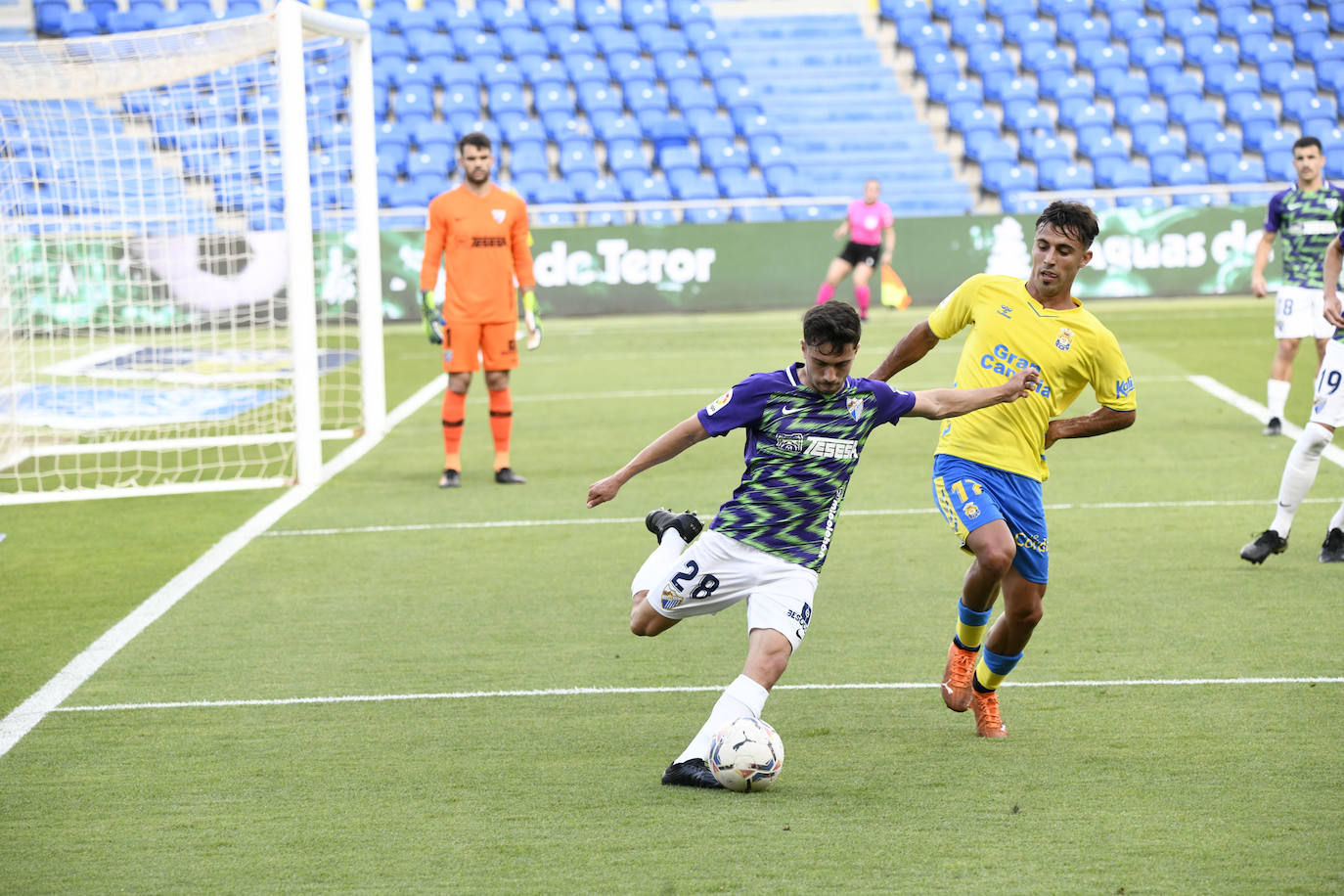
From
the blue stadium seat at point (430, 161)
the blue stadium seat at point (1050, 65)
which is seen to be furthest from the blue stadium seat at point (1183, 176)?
the blue stadium seat at point (430, 161)

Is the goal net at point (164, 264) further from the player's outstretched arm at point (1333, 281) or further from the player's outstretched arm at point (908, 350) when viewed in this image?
the player's outstretched arm at point (1333, 281)

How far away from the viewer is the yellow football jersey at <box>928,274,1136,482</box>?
17.2 feet

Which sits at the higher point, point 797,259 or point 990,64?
point 990,64

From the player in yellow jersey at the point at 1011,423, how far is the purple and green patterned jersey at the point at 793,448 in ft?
1.47

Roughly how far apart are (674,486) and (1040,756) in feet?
18.0

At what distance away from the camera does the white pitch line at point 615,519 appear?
8984mm

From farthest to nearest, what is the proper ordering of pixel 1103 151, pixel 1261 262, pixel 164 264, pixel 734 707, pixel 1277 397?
1. pixel 1103 151
2. pixel 164 264
3. pixel 1277 397
4. pixel 1261 262
5. pixel 734 707

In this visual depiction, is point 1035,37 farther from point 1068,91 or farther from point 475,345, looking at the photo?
point 475,345

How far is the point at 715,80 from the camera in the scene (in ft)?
89.8

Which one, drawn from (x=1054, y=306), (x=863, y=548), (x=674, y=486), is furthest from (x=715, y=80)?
(x=1054, y=306)

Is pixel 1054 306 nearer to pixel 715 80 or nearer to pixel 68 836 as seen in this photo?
pixel 68 836

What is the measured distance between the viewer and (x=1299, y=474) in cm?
764

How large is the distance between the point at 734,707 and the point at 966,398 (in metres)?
1.25


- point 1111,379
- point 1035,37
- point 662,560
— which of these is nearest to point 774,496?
point 662,560
